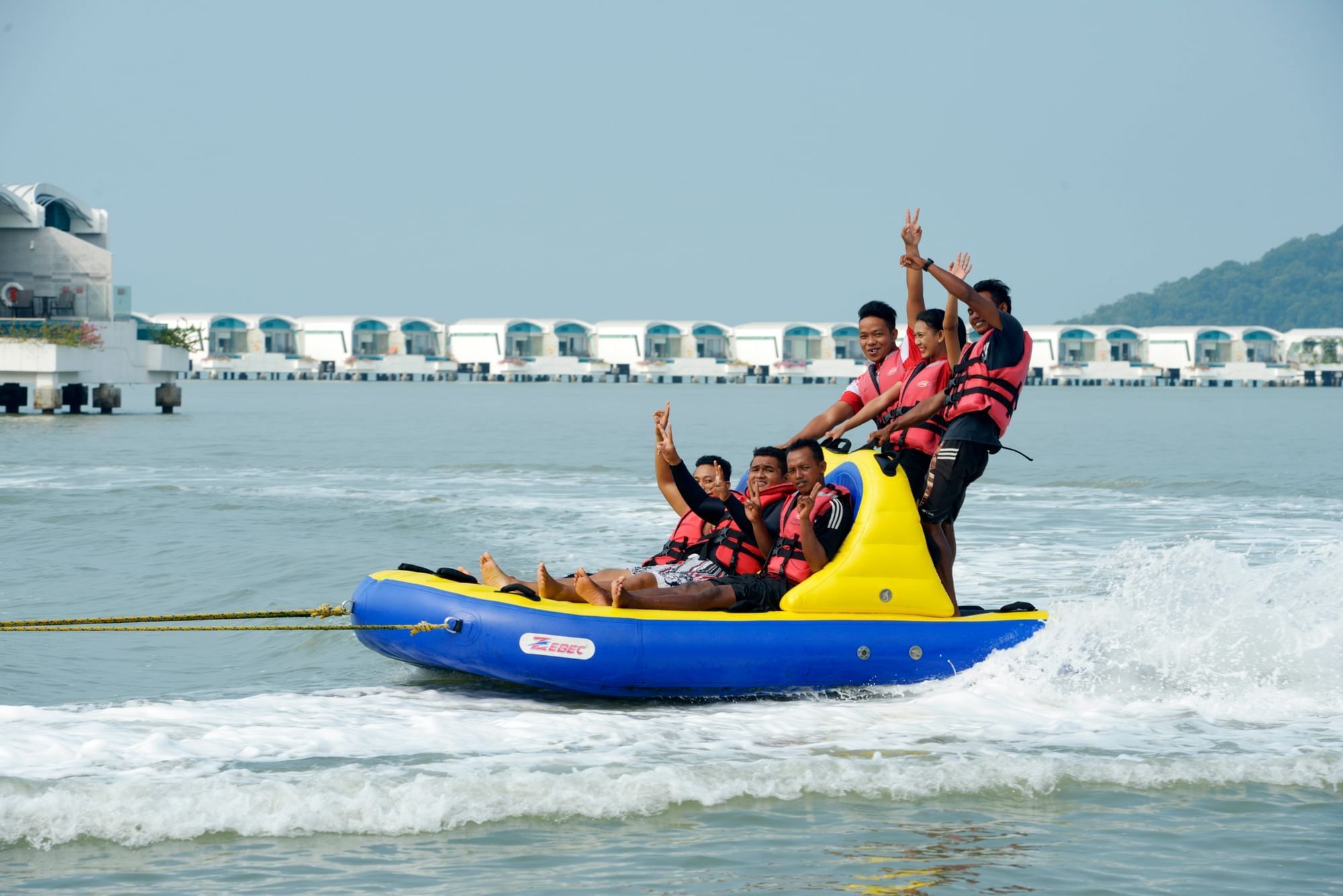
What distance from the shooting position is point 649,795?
16.3ft

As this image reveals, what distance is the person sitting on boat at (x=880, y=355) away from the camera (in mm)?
6664

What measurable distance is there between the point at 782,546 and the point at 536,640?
1.15 meters

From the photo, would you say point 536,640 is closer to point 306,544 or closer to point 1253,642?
point 1253,642

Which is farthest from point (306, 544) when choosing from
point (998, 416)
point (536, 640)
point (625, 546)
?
point (998, 416)

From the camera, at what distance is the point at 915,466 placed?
6523mm

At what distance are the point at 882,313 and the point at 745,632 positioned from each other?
1568 millimetres

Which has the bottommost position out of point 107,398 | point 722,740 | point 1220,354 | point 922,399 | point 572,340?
point 722,740

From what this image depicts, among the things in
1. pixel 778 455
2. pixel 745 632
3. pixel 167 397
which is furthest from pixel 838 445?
pixel 167 397

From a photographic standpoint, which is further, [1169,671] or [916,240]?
[1169,671]

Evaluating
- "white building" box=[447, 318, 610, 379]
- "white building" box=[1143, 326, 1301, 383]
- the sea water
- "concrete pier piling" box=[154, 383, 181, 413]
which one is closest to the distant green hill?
"white building" box=[1143, 326, 1301, 383]

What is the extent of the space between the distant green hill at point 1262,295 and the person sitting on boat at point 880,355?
17464cm

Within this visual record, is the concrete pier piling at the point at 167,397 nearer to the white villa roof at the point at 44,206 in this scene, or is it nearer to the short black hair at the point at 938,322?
the white villa roof at the point at 44,206

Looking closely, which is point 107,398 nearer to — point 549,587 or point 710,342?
point 549,587

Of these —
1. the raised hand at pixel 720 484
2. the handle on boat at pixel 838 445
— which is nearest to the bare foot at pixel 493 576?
the raised hand at pixel 720 484
